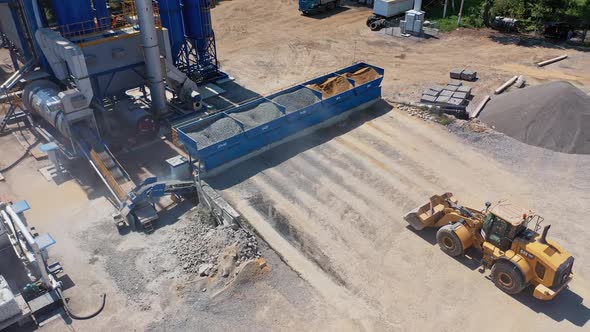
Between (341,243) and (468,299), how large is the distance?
402cm

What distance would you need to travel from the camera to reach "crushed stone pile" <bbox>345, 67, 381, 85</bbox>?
23562 millimetres

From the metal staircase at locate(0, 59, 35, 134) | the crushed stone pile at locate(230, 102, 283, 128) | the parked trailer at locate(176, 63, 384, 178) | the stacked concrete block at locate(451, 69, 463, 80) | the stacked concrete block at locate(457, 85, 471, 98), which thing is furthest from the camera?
the stacked concrete block at locate(451, 69, 463, 80)

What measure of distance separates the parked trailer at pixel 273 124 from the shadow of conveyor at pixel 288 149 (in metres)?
0.22

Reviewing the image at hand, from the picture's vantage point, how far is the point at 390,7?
1345 inches

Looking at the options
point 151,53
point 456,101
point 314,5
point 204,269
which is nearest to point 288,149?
point 204,269

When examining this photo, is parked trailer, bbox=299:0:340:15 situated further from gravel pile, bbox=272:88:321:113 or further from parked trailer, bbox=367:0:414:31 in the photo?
gravel pile, bbox=272:88:321:113

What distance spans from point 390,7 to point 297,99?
16522 millimetres

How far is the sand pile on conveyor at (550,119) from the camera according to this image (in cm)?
1972

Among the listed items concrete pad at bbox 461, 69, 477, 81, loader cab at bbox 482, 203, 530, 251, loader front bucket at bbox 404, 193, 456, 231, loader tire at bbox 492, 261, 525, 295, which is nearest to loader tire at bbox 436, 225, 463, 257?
loader front bucket at bbox 404, 193, 456, 231

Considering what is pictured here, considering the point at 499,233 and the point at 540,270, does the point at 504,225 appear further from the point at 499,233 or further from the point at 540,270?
the point at 540,270

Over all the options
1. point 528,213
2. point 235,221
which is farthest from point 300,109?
point 528,213

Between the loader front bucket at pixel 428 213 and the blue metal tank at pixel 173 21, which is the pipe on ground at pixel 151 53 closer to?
the blue metal tank at pixel 173 21

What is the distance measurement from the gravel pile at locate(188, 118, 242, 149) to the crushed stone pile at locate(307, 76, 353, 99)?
16.7 ft

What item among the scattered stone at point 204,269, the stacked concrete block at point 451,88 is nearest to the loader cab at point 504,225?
the scattered stone at point 204,269
